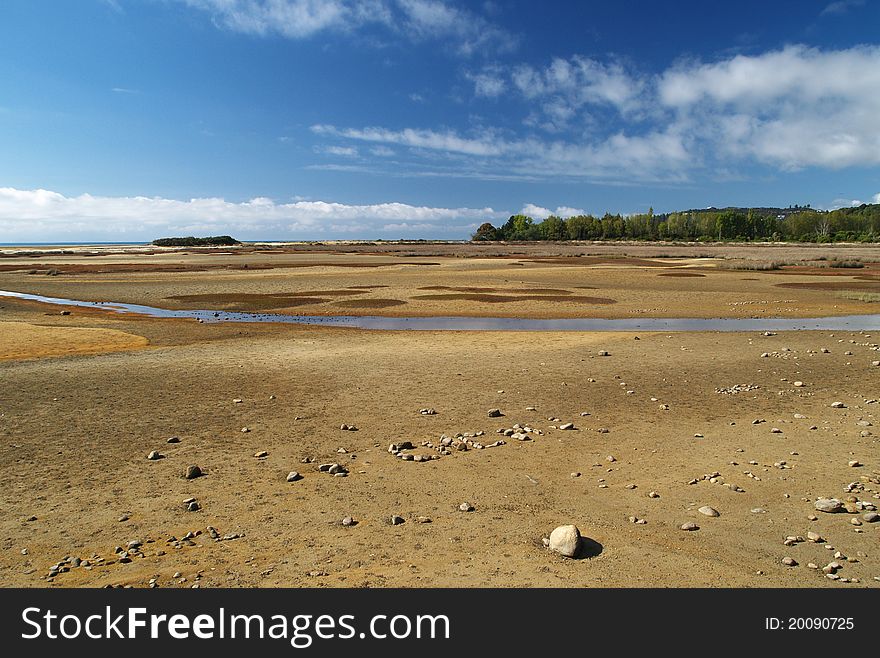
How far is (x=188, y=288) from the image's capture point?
158 feet

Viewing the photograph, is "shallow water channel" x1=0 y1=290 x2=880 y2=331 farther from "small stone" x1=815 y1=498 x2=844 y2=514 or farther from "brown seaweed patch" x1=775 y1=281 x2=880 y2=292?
"small stone" x1=815 y1=498 x2=844 y2=514

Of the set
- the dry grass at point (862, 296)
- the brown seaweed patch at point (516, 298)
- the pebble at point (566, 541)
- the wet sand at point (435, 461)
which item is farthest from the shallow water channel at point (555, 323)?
the pebble at point (566, 541)

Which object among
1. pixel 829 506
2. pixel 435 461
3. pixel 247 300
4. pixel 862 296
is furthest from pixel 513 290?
pixel 829 506

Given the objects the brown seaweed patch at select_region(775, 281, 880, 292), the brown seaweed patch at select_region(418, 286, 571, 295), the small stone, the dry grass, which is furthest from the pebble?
the brown seaweed patch at select_region(775, 281, 880, 292)

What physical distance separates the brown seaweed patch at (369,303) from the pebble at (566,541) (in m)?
30.0

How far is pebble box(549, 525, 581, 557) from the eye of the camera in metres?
6.45

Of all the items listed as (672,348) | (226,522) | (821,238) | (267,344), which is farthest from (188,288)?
(821,238)

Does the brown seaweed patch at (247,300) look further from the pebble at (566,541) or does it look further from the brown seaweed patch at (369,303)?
the pebble at (566,541)

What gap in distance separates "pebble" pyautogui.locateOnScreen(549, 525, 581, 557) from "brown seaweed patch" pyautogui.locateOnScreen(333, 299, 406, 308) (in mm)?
29991

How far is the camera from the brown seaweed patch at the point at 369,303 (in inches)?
1425

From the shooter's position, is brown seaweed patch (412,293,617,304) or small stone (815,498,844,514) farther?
brown seaweed patch (412,293,617,304)

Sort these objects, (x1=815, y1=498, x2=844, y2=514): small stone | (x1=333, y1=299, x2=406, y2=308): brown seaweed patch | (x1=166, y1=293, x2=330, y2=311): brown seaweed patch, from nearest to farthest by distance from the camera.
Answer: (x1=815, y1=498, x2=844, y2=514): small stone
(x1=333, y1=299, x2=406, y2=308): brown seaweed patch
(x1=166, y1=293, x2=330, y2=311): brown seaweed patch

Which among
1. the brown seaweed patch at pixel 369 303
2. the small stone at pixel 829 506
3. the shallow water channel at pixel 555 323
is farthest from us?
the brown seaweed patch at pixel 369 303
